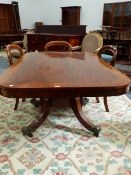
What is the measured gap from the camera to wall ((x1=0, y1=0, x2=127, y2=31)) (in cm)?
755

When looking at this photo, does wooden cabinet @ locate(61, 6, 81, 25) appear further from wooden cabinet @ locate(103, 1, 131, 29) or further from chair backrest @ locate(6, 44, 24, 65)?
chair backrest @ locate(6, 44, 24, 65)

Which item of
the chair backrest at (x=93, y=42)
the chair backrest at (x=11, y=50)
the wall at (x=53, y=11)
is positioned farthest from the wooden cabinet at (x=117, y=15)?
the chair backrest at (x=11, y=50)

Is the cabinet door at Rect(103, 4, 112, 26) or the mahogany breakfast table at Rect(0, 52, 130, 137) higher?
the cabinet door at Rect(103, 4, 112, 26)

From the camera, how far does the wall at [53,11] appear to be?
7.55m

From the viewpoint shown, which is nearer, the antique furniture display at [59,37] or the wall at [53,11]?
the antique furniture display at [59,37]

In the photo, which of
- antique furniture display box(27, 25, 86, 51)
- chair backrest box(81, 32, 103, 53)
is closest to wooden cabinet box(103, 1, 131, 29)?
antique furniture display box(27, 25, 86, 51)

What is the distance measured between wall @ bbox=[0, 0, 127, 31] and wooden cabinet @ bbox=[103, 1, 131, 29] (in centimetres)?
34

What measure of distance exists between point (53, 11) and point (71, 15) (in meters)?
1.48

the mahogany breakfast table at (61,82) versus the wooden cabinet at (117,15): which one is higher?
the wooden cabinet at (117,15)

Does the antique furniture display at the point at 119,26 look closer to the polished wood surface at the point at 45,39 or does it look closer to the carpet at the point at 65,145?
the polished wood surface at the point at 45,39

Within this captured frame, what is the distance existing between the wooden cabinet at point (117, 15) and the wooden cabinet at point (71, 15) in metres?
1.30

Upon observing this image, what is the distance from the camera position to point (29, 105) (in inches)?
105

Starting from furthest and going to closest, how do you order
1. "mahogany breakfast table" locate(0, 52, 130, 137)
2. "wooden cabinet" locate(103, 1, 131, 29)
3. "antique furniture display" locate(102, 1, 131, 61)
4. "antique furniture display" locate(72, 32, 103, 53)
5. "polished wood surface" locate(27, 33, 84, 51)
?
1. "wooden cabinet" locate(103, 1, 131, 29)
2. "antique furniture display" locate(102, 1, 131, 61)
3. "polished wood surface" locate(27, 33, 84, 51)
4. "antique furniture display" locate(72, 32, 103, 53)
5. "mahogany breakfast table" locate(0, 52, 130, 137)

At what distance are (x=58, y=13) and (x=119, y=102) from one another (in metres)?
7.50
